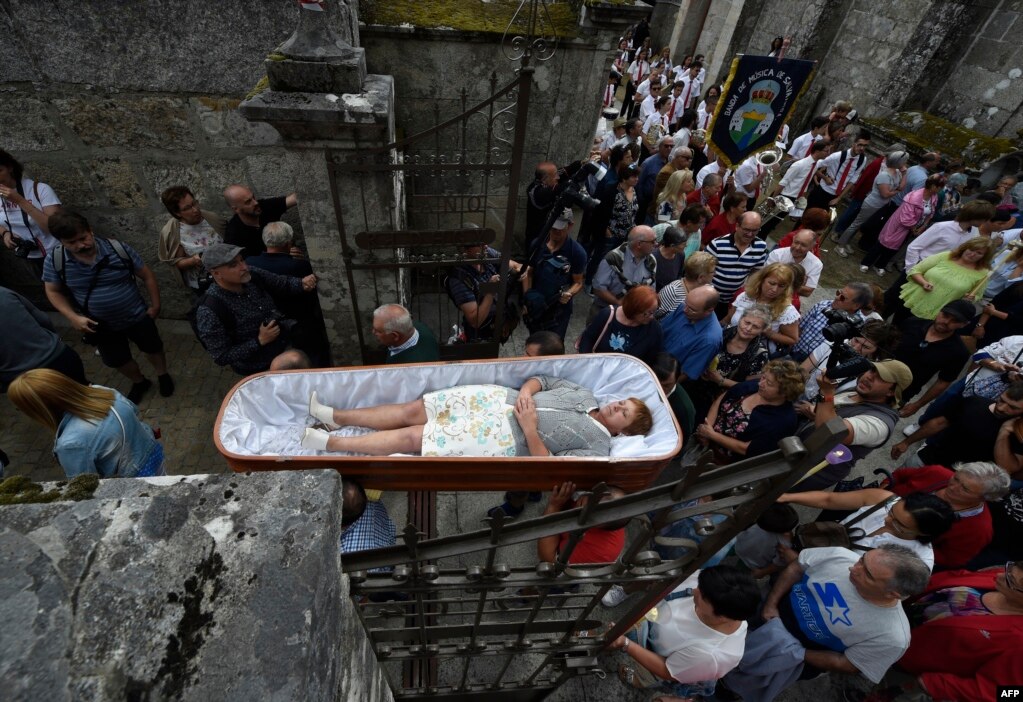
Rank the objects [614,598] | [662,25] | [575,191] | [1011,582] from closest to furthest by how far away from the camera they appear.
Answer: [1011,582] → [614,598] → [575,191] → [662,25]

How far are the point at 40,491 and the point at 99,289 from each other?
11.4ft

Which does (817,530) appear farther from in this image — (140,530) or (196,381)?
(196,381)

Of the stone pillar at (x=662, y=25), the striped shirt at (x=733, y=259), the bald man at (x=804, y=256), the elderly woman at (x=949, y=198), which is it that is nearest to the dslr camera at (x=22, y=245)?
the striped shirt at (x=733, y=259)

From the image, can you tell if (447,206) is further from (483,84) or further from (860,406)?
(860,406)

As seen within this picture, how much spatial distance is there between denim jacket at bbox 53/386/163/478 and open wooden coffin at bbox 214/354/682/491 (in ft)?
1.73

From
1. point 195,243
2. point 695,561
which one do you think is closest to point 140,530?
point 695,561

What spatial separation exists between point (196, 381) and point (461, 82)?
3930 millimetres

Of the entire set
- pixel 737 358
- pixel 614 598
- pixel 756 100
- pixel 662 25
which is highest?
pixel 756 100

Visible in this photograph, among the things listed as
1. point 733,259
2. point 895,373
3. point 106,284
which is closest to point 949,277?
point 733,259

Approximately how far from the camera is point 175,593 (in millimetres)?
917

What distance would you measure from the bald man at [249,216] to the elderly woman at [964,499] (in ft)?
16.2

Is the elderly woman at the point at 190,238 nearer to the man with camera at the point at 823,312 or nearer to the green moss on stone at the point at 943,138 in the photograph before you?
the man with camera at the point at 823,312

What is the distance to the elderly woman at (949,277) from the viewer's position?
4.50 meters

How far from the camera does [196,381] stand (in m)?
4.53
